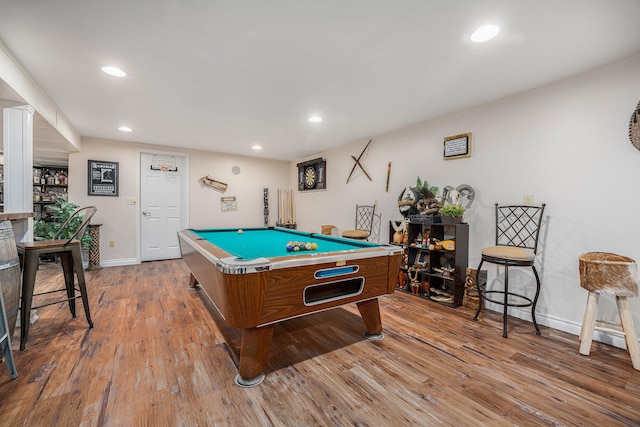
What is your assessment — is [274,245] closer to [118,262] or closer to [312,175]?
[312,175]

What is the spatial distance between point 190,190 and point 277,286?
4.47 m

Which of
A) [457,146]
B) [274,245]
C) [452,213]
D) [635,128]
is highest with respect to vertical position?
[457,146]

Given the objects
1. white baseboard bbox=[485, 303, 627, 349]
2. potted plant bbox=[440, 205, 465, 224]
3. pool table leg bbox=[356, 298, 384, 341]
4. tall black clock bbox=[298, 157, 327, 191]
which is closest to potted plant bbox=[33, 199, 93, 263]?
tall black clock bbox=[298, 157, 327, 191]

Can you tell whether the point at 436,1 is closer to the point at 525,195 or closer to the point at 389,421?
the point at 525,195

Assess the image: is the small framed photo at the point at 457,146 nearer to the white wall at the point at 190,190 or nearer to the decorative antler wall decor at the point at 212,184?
the white wall at the point at 190,190

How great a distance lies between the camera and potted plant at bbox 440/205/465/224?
110 inches

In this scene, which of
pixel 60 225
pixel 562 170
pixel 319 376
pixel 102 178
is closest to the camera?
pixel 319 376

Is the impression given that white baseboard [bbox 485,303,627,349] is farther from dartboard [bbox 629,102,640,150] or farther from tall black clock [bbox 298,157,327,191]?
tall black clock [bbox 298,157,327,191]

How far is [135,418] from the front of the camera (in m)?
1.26

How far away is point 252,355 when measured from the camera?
153 cm

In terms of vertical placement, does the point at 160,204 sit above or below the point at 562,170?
below

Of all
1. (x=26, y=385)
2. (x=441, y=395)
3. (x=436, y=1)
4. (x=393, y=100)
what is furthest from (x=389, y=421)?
(x=393, y=100)

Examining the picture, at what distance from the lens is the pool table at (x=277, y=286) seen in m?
1.38

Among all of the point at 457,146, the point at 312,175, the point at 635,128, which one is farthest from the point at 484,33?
the point at 312,175
